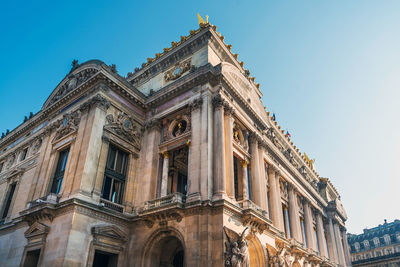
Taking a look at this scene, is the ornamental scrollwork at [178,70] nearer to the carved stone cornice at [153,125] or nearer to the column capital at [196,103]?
the carved stone cornice at [153,125]

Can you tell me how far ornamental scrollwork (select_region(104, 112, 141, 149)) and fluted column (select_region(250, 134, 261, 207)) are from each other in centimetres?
1053

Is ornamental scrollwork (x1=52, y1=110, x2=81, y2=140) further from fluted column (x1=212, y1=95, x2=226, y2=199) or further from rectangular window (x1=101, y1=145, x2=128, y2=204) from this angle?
fluted column (x1=212, y1=95, x2=226, y2=199)

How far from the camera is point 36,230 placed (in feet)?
71.7

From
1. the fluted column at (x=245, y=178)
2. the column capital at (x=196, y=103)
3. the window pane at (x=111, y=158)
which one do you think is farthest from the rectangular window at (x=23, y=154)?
the fluted column at (x=245, y=178)

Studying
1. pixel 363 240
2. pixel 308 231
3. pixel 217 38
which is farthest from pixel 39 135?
pixel 363 240

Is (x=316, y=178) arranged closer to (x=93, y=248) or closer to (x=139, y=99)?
(x=139, y=99)

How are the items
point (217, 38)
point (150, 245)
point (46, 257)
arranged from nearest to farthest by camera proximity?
point (46, 257) < point (150, 245) < point (217, 38)

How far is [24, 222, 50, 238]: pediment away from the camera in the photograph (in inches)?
822

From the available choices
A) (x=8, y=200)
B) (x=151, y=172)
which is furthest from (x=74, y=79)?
(x=8, y=200)

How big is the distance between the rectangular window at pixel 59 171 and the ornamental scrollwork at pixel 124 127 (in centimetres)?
482

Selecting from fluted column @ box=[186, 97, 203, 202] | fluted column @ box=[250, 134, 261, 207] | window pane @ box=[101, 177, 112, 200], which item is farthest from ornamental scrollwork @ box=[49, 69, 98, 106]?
fluted column @ box=[250, 134, 261, 207]

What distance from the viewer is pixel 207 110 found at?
929 inches

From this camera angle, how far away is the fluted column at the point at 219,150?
68.1 feet

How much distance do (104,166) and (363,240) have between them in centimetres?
8379
